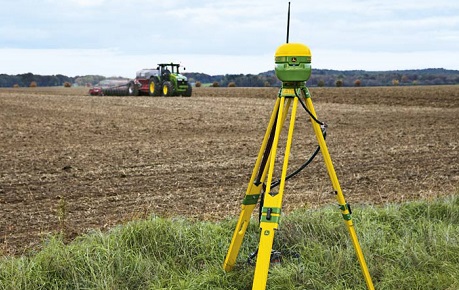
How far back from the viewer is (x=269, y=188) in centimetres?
380

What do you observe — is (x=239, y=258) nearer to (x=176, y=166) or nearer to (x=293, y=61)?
(x=293, y=61)

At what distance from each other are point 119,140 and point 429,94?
19665mm

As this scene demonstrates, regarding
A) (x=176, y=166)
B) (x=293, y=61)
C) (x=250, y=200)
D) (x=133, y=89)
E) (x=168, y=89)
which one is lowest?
(x=176, y=166)

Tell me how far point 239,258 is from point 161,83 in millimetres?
24929

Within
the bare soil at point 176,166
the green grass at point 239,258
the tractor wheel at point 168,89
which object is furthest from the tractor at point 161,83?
the green grass at point 239,258

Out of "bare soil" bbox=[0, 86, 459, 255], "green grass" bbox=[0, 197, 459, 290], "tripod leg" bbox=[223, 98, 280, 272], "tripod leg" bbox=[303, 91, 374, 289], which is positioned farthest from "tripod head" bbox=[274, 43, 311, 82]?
"bare soil" bbox=[0, 86, 459, 255]

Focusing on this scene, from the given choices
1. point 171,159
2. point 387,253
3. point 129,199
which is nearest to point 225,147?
point 171,159

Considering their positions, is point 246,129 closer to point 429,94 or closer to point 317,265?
point 317,265

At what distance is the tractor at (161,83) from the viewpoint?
28.6 metres

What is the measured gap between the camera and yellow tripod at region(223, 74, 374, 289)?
12.0 feet

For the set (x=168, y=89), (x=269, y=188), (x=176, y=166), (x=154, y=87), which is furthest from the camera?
(x=154, y=87)

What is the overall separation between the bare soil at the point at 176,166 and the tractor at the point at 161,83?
10.6 metres

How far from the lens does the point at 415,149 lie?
37.4 ft

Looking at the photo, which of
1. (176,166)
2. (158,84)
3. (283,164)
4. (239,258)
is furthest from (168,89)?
(283,164)
